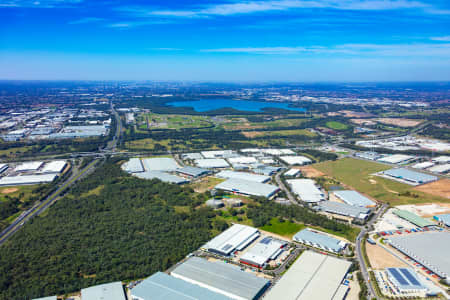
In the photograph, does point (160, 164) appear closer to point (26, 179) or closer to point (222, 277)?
point (26, 179)

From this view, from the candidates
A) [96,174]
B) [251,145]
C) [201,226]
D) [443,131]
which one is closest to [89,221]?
[201,226]

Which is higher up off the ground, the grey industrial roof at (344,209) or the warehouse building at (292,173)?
the warehouse building at (292,173)

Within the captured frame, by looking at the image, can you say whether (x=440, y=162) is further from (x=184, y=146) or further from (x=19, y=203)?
(x=19, y=203)

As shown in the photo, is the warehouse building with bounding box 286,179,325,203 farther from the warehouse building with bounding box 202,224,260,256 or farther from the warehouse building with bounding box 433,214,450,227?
the warehouse building with bounding box 433,214,450,227

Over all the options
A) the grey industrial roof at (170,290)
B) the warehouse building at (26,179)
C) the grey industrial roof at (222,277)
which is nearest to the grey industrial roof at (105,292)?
the grey industrial roof at (170,290)

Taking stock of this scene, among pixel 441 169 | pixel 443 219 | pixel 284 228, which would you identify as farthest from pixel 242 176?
pixel 441 169

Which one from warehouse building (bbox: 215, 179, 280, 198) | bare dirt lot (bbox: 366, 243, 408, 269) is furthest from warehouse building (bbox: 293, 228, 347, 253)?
warehouse building (bbox: 215, 179, 280, 198)

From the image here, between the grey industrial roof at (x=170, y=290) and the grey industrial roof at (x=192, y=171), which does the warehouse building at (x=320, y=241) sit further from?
the grey industrial roof at (x=192, y=171)
